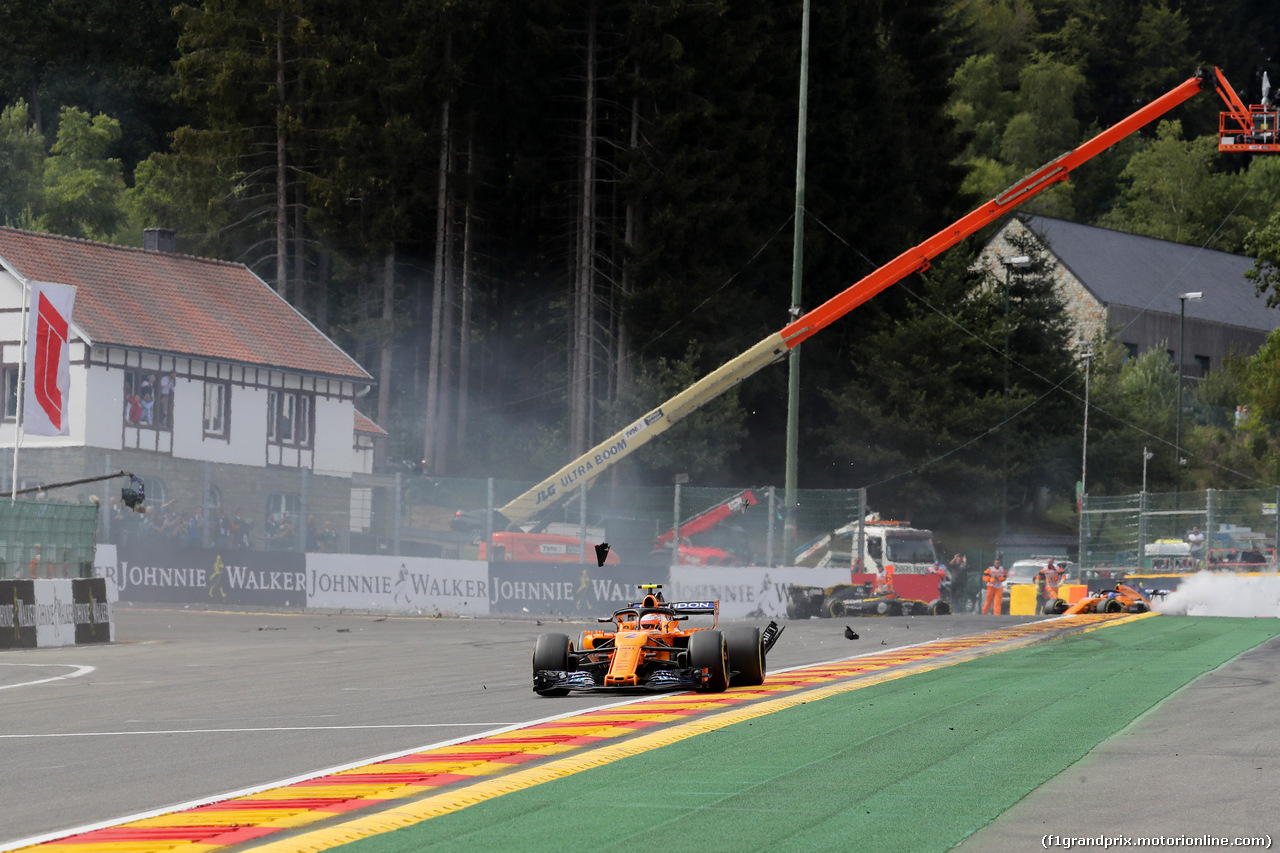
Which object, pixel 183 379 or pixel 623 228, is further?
pixel 623 228

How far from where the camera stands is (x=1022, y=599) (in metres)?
41.6

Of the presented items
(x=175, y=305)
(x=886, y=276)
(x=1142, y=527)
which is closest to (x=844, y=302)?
(x=886, y=276)

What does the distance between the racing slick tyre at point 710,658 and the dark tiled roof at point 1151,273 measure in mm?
70235

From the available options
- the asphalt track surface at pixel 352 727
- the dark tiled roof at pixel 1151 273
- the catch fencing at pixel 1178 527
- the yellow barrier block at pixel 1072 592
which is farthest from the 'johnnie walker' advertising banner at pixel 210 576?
the dark tiled roof at pixel 1151 273

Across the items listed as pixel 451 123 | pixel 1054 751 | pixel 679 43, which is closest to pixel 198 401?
pixel 451 123

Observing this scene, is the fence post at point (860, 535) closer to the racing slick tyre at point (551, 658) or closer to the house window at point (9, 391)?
the racing slick tyre at point (551, 658)

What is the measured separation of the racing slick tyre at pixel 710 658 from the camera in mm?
14680

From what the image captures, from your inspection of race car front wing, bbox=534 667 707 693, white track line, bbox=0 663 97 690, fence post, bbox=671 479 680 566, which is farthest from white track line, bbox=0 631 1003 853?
fence post, bbox=671 479 680 566

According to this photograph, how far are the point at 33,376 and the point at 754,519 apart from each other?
602 inches

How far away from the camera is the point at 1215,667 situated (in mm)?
17359

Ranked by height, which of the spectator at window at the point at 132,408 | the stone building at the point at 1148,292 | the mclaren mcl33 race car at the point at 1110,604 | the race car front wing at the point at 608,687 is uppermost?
the stone building at the point at 1148,292

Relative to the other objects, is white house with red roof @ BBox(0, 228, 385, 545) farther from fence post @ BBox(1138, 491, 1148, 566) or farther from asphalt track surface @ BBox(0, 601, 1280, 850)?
asphalt track surface @ BBox(0, 601, 1280, 850)

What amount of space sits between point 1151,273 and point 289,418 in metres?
55.2

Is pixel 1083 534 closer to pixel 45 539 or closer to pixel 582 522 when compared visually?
pixel 582 522
